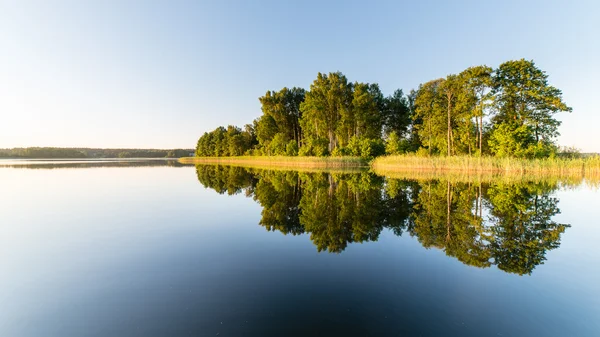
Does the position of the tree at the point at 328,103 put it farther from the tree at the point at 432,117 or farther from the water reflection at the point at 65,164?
the water reflection at the point at 65,164

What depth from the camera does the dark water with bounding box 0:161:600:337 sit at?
3.37 m

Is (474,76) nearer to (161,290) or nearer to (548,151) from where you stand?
(548,151)

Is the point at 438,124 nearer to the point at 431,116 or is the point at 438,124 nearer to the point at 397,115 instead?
the point at 431,116

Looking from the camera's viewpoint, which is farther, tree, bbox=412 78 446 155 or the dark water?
tree, bbox=412 78 446 155

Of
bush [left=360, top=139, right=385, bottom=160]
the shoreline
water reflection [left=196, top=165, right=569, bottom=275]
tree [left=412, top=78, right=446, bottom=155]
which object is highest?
tree [left=412, top=78, right=446, bottom=155]

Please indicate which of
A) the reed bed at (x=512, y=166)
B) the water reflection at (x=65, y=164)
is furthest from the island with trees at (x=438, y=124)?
the water reflection at (x=65, y=164)

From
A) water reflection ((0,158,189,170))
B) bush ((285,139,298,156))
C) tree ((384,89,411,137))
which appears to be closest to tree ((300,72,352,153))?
bush ((285,139,298,156))

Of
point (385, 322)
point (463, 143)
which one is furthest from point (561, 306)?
point (463, 143)

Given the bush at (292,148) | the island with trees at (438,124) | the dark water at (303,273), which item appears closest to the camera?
the dark water at (303,273)

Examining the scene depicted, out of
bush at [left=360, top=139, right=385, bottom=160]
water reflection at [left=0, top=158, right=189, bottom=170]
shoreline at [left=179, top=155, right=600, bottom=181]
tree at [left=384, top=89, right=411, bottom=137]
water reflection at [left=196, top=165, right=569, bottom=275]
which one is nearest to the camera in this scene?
water reflection at [left=196, top=165, right=569, bottom=275]

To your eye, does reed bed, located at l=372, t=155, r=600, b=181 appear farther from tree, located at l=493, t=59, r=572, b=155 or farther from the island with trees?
tree, located at l=493, t=59, r=572, b=155

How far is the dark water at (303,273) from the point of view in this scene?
11.1 feet

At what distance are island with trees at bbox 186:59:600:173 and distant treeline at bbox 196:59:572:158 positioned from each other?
9cm

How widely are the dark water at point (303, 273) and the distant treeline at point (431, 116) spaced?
25829 mm
